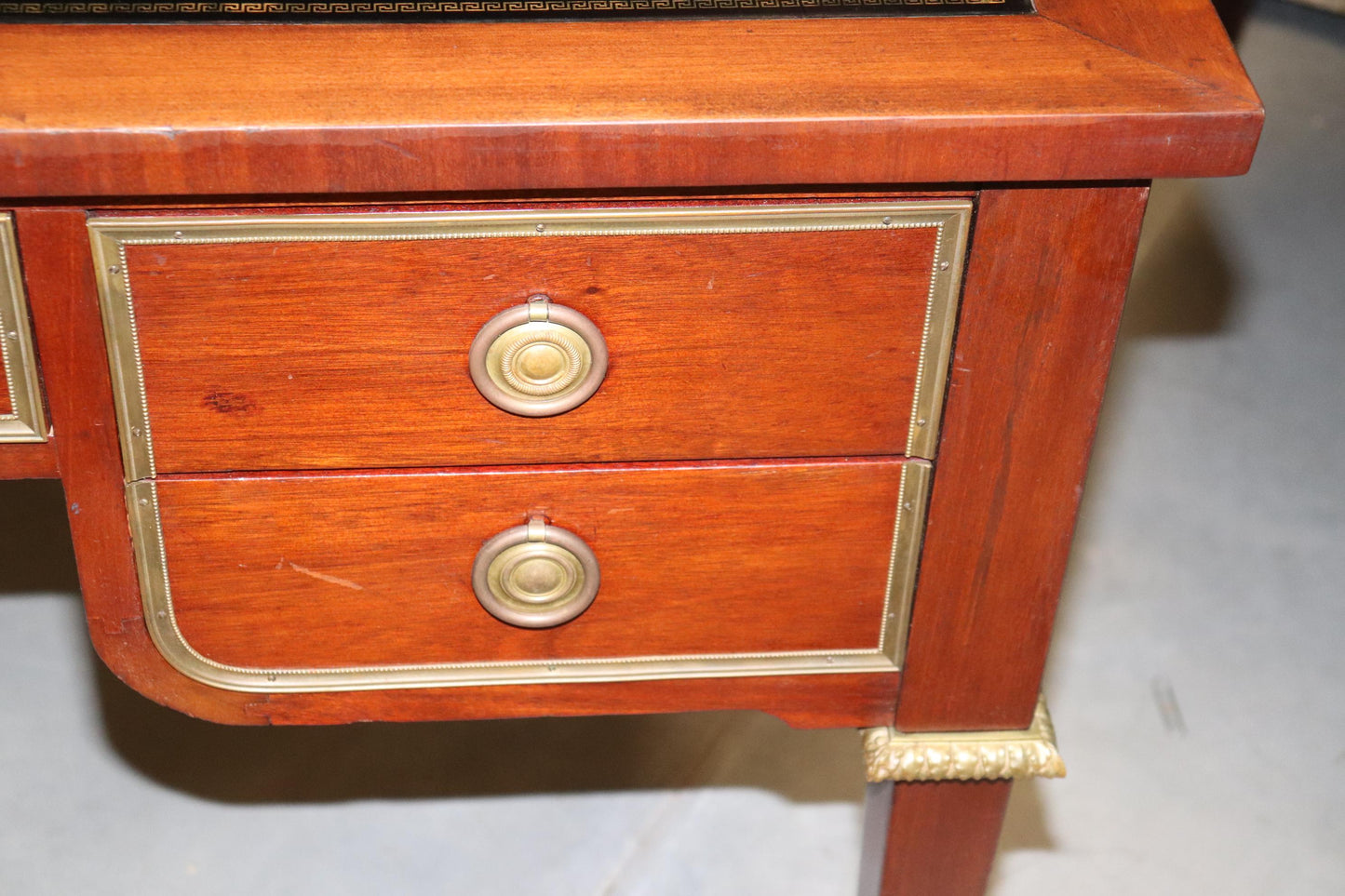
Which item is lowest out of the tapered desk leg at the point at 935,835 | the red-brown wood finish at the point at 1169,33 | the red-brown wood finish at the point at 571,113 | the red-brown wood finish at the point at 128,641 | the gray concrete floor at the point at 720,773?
the gray concrete floor at the point at 720,773

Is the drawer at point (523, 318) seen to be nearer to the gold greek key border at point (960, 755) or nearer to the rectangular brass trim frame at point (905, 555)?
the rectangular brass trim frame at point (905, 555)

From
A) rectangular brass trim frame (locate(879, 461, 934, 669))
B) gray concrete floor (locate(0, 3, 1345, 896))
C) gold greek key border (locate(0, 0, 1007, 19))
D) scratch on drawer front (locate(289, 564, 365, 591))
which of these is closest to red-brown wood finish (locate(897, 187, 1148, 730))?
rectangular brass trim frame (locate(879, 461, 934, 669))

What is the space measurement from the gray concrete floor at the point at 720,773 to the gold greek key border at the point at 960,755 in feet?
1.07

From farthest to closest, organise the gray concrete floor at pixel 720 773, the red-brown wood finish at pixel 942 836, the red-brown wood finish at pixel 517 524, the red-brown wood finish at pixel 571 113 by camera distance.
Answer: the gray concrete floor at pixel 720 773 → the red-brown wood finish at pixel 942 836 → the red-brown wood finish at pixel 517 524 → the red-brown wood finish at pixel 571 113

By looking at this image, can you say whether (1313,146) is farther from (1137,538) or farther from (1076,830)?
(1076,830)

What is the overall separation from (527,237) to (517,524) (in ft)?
0.47

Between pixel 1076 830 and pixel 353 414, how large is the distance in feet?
2.25

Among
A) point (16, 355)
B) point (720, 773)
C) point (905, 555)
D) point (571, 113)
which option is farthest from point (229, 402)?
point (720, 773)

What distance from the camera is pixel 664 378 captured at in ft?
2.07

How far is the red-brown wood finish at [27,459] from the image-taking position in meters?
0.63

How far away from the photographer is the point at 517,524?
2.21ft

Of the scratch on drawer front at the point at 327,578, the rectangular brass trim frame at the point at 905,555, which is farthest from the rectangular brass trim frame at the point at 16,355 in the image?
the rectangular brass trim frame at the point at 905,555

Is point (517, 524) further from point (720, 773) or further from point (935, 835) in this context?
point (720, 773)

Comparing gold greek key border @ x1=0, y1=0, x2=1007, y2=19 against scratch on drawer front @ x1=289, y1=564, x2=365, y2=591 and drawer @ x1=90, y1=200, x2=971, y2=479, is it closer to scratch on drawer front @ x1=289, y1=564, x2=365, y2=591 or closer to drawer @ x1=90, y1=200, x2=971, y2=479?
drawer @ x1=90, y1=200, x2=971, y2=479
